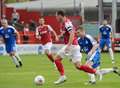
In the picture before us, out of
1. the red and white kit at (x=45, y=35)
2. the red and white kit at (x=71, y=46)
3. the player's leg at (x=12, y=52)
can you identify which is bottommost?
the player's leg at (x=12, y=52)

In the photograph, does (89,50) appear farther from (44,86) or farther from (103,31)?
(103,31)

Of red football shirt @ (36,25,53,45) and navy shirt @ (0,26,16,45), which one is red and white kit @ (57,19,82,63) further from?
navy shirt @ (0,26,16,45)

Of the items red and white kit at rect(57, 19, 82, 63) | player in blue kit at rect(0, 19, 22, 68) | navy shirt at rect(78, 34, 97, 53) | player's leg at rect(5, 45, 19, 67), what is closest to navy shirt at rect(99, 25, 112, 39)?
player in blue kit at rect(0, 19, 22, 68)

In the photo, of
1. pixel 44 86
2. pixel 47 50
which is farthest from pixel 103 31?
pixel 44 86

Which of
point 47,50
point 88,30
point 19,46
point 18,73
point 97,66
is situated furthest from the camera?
point 88,30

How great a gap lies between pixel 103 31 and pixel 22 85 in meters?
14.0

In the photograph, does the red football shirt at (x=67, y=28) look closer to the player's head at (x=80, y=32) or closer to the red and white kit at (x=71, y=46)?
the red and white kit at (x=71, y=46)

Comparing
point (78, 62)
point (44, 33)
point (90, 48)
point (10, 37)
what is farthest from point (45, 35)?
point (78, 62)

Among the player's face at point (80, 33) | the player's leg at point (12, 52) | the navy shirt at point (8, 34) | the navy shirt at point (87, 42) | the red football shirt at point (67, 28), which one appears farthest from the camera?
the navy shirt at point (8, 34)

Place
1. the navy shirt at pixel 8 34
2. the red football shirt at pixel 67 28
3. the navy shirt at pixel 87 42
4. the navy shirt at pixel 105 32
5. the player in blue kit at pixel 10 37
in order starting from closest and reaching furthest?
the red football shirt at pixel 67 28
the navy shirt at pixel 87 42
the player in blue kit at pixel 10 37
the navy shirt at pixel 8 34
the navy shirt at pixel 105 32

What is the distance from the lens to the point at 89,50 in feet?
62.0

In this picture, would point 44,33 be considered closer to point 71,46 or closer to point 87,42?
point 87,42

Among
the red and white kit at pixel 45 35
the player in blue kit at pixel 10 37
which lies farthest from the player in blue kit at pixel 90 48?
the player in blue kit at pixel 10 37

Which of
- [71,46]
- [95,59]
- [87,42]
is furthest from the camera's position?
[95,59]
